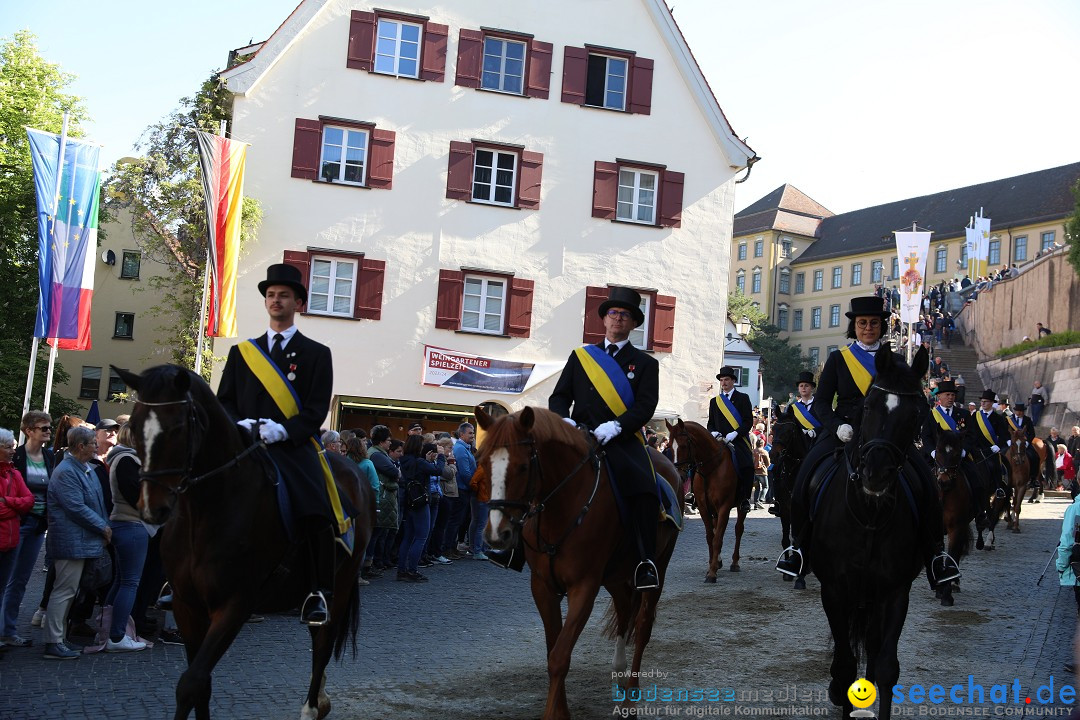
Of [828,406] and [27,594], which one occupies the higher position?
[828,406]

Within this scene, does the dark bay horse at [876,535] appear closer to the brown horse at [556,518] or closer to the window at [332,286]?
the brown horse at [556,518]

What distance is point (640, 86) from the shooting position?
1136 inches

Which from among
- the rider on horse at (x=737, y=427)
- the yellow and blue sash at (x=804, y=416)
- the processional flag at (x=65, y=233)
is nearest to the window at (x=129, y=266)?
the processional flag at (x=65, y=233)

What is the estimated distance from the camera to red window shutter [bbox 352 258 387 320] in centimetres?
2658

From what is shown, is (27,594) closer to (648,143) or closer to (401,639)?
(401,639)

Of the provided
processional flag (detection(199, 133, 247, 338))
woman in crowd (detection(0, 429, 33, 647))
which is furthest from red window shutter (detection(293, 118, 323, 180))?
woman in crowd (detection(0, 429, 33, 647))

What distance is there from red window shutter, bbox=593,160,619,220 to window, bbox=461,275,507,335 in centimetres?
348

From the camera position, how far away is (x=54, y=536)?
862cm

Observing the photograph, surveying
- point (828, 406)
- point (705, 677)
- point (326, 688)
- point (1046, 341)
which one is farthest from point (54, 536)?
point (1046, 341)

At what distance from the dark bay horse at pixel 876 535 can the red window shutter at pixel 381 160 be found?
70.6ft

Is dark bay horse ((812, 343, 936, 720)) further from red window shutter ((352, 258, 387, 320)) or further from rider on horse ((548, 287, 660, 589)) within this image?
→ red window shutter ((352, 258, 387, 320))

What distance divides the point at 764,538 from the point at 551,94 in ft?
47.8

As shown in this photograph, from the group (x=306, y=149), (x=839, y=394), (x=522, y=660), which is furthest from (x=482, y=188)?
(x=839, y=394)

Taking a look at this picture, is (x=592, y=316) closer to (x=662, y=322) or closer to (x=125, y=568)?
(x=662, y=322)
